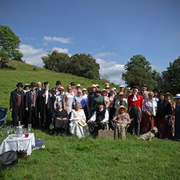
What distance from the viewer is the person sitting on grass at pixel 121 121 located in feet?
18.4

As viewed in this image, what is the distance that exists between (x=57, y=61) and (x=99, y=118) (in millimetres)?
41241

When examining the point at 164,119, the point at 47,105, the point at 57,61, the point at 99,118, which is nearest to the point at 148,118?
the point at 164,119

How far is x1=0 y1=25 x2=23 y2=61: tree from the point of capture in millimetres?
35656

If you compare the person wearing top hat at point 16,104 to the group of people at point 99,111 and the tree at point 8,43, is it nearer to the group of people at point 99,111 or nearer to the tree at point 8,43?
the group of people at point 99,111

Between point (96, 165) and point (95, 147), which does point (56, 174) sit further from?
point (95, 147)

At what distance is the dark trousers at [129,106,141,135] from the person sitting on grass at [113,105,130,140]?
0.42 metres

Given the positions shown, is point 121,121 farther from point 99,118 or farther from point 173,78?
point 173,78

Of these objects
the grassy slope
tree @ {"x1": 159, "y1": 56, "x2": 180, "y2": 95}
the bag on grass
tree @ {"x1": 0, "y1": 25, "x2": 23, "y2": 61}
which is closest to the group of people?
the grassy slope

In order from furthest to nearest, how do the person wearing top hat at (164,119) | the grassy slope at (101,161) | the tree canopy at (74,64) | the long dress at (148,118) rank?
the tree canopy at (74,64), the long dress at (148,118), the person wearing top hat at (164,119), the grassy slope at (101,161)

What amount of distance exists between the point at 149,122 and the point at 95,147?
2.79 m

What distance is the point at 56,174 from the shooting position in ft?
11.0

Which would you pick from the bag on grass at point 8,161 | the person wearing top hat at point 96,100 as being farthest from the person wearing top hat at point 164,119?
the bag on grass at point 8,161

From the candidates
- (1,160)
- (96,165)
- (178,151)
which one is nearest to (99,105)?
(96,165)

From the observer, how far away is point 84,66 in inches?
1405
